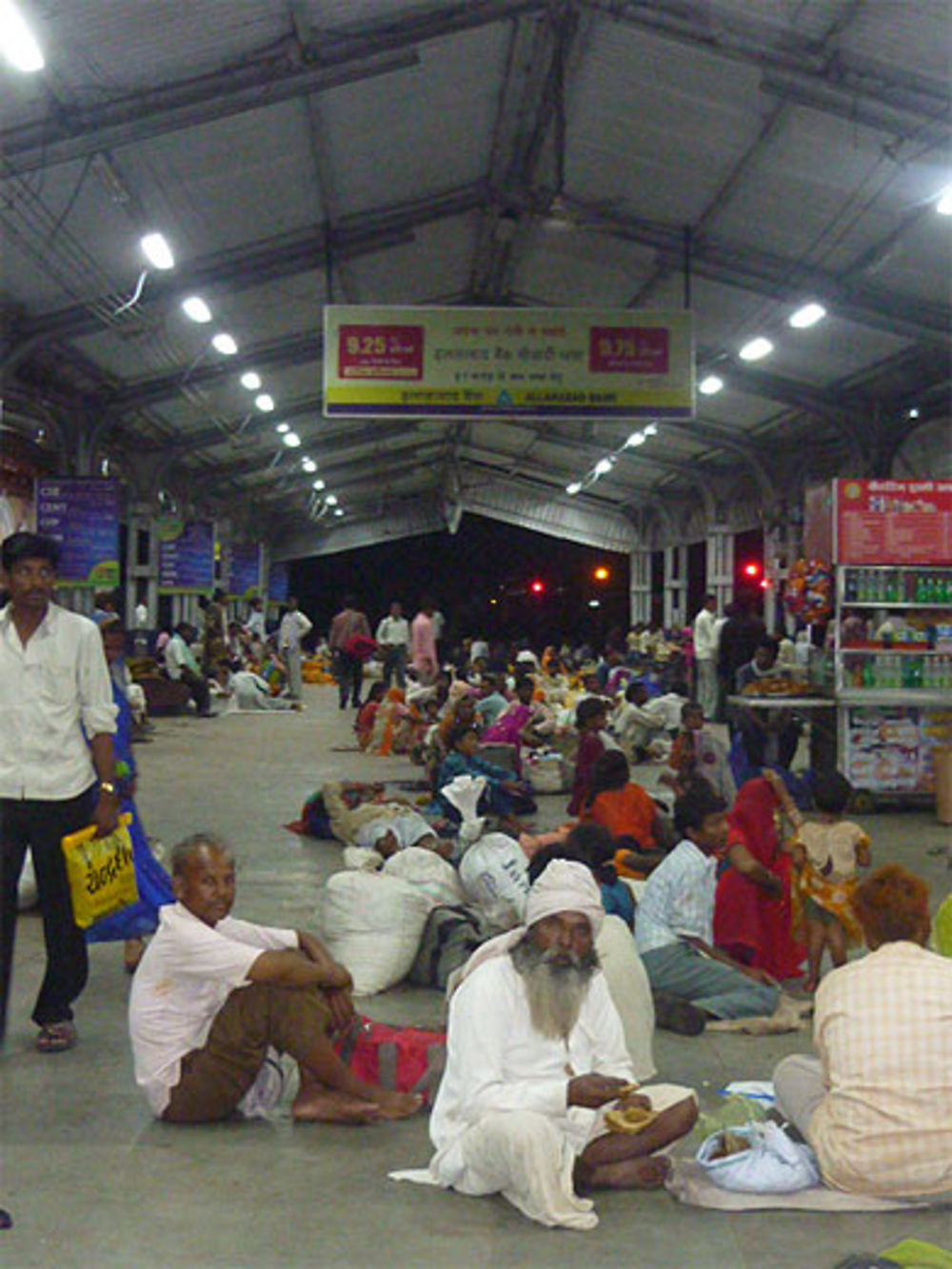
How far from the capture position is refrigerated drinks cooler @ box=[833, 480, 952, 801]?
33.3ft

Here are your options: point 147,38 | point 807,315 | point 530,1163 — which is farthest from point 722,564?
point 530,1163

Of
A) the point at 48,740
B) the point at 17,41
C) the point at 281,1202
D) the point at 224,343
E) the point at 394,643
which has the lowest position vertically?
the point at 281,1202

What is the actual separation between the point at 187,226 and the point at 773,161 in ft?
16.1

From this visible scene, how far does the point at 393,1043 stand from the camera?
4.27m

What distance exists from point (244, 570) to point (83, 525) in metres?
16.5

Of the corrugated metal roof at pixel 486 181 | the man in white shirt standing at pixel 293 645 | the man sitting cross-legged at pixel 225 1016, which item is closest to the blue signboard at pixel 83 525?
the corrugated metal roof at pixel 486 181

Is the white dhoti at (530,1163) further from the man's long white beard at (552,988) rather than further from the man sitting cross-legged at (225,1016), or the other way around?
the man sitting cross-legged at (225,1016)

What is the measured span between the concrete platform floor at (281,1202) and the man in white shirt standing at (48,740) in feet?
1.72

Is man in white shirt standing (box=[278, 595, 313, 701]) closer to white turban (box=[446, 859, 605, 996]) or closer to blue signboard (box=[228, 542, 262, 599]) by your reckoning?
blue signboard (box=[228, 542, 262, 599])

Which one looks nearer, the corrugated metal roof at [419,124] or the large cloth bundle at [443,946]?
the large cloth bundle at [443,946]

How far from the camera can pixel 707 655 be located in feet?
59.4

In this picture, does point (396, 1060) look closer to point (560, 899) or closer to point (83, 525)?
point (560, 899)

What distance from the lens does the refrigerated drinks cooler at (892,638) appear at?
10.1 m

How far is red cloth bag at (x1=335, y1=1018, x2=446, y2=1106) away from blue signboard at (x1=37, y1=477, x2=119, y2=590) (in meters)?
11.7
